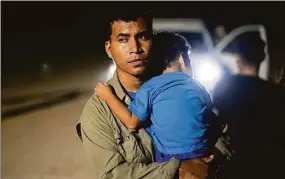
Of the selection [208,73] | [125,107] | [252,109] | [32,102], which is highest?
[125,107]

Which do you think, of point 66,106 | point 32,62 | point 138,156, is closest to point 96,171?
point 138,156

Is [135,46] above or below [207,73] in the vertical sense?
above

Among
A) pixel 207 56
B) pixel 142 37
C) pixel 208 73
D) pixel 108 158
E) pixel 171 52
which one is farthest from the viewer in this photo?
pixel 207 56

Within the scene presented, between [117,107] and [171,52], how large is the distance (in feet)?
1.10

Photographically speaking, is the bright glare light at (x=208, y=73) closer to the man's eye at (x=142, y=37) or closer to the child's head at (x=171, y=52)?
the child's head at (x=171, y=52)

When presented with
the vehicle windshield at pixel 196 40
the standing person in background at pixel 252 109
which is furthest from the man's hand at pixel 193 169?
the vehicle windshield at pixel 196 40

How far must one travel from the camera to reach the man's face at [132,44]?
1729 millimetres

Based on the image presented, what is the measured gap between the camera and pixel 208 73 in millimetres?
4742

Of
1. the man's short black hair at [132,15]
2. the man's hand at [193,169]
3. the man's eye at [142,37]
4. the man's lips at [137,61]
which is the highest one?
the man's short black hair at [132,15]

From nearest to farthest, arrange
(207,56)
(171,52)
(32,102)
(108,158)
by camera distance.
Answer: (108,158) < (171,52) < (207,56) < (32,102)

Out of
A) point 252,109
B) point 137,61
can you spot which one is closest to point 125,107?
point 137,61

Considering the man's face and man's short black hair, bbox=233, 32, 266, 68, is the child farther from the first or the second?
man's short black hair, bbox=233, 32, 266, 68

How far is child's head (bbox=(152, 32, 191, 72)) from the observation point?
5.98ft

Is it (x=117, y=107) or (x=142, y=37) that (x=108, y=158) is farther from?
(x=142, y=37)
